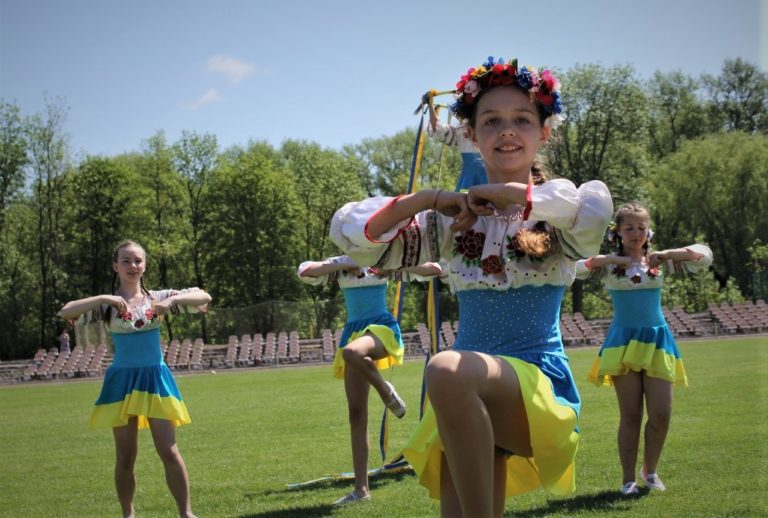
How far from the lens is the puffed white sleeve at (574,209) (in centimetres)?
319

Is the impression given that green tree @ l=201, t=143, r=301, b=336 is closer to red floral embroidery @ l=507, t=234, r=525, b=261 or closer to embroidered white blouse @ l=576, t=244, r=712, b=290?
embroidered white blouse @ l=576, t=244, r=712, b=290

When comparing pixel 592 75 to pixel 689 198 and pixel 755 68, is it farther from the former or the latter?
pixel 755 68

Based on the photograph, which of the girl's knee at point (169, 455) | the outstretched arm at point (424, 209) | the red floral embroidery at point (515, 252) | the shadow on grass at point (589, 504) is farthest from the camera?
the girl's knee at point (169, 455)

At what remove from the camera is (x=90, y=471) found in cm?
995

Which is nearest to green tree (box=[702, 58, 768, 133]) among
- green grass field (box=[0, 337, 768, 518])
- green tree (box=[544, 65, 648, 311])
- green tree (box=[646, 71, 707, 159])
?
green tree (box=[646, 71, 707, 159])

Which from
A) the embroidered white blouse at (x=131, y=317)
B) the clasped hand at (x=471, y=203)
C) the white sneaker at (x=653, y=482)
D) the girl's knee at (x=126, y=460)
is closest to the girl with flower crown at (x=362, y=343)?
the embroidered white blouse at (x=131, y=317)

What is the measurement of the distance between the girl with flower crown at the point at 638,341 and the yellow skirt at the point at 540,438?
3525 millimetres

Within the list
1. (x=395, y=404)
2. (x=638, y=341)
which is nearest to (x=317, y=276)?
(x=395, y=404)

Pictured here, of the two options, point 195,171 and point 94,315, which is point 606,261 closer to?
point 94,315

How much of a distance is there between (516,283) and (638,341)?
12.5 feet

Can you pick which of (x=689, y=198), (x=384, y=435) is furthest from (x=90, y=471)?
(x=689, y=198)

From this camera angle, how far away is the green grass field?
21.8ft

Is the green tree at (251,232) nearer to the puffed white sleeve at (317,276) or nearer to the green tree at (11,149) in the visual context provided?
the green tree at (11,149)

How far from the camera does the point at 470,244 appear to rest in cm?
364
